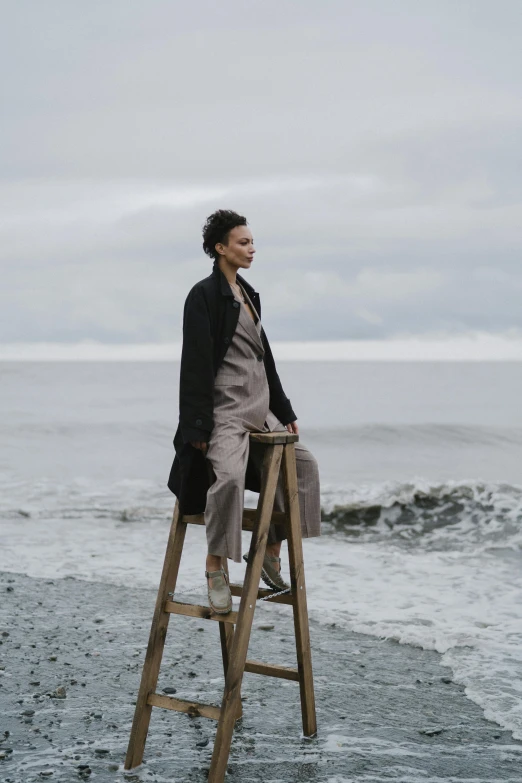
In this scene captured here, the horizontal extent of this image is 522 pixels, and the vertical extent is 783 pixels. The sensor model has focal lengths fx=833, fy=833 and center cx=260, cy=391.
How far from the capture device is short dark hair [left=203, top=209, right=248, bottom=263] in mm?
4105

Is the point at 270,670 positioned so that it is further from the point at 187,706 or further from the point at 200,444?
the point at 200,444

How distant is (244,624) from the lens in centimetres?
375

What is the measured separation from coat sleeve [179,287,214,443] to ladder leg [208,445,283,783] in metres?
0.35

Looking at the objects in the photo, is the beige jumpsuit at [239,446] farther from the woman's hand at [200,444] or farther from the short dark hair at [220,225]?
the short dark hair at [220,225]

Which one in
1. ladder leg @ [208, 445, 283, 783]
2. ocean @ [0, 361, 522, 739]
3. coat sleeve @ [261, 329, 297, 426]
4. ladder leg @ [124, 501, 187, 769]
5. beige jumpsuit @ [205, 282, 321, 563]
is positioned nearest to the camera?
ladder leg @ [208, 445, 283, 783]

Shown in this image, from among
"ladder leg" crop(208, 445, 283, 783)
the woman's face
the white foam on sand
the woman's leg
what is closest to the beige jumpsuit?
the woman's leg

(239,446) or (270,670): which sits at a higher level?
(239,446)

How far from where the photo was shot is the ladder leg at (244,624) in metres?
3.70

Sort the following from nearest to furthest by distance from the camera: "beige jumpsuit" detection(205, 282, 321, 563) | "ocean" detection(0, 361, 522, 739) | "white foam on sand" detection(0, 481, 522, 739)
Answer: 1. "beige jumpsuit" detection(205, 282, 321, 563)
2. "white foam on sand" detection(0, 481, 522, 739)
3. "ocean" detection(0, 361, 522, 739)

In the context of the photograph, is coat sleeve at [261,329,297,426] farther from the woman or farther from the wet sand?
the wet sand

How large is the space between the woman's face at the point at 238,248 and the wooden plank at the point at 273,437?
0.85 metres

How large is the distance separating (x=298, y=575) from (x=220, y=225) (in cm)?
177

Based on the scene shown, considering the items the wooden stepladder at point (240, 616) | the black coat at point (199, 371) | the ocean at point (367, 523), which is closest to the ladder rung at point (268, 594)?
the wooden stepladder at point (240, 616)

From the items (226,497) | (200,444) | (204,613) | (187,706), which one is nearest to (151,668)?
(187,706)
